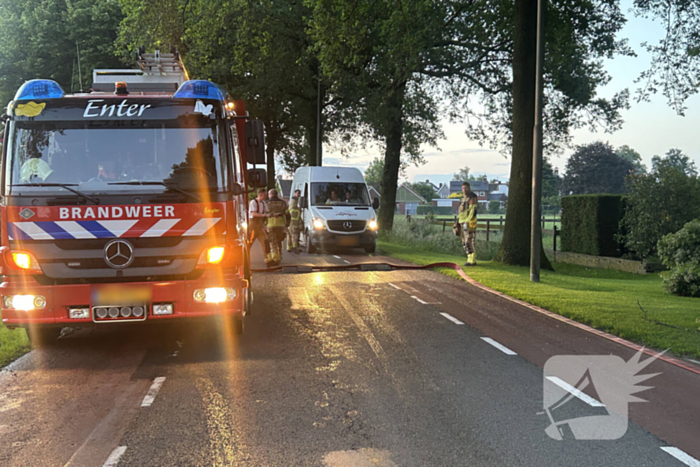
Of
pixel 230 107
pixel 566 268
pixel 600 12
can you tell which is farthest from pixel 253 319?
pixel 600 12

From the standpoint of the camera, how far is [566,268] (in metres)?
21.0

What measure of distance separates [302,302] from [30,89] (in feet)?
17.2

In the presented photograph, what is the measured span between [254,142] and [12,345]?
3.69 m

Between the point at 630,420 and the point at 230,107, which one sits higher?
the point at 230,107

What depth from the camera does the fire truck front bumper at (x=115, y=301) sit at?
6730mm

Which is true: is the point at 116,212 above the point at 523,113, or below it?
below

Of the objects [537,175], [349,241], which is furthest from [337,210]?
[537,175]

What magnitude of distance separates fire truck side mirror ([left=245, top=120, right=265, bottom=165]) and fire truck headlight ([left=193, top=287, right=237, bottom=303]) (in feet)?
5.51

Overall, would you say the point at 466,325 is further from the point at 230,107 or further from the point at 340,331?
the point at 230,107

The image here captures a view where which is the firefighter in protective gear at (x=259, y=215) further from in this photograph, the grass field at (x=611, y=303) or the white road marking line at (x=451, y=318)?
the white road marking line at (x=451, y=318)

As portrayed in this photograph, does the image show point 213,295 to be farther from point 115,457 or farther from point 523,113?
point 523,113

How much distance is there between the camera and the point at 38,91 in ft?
23.2

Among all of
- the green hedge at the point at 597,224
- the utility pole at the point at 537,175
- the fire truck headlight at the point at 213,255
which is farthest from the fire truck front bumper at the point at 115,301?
the green hedge at the point at 597,224

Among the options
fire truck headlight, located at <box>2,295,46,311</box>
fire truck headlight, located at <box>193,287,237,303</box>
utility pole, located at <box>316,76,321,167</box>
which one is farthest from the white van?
fire truck headlight, located at <box>2,295,46,311</box>
